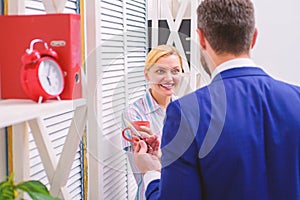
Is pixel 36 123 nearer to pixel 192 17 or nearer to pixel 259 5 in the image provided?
pixel 192 17

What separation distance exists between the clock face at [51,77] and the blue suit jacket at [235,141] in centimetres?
29

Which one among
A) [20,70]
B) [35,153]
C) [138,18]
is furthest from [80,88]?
[138,18]

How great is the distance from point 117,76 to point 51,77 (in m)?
0.94

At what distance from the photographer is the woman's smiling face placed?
55.1 inches

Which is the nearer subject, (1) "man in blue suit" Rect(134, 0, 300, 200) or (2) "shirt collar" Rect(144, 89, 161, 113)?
(1) "man in blue suit" Rect(134, 0, 300, 200)

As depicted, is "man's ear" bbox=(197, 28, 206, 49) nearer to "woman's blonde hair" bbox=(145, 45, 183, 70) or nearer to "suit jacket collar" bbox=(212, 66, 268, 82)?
"suit jacket collar" bbox=(212, 66, 268, 82)

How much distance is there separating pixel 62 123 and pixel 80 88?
0.42m

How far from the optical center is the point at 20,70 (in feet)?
3.30

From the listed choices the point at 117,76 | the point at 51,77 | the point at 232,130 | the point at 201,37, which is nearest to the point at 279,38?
the point at 117,76

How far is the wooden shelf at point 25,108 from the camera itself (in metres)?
0.77

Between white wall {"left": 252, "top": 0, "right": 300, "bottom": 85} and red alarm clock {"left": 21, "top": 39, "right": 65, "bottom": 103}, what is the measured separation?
207 cm

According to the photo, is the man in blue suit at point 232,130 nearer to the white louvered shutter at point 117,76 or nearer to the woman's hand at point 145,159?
the woman's hand at point 145,159

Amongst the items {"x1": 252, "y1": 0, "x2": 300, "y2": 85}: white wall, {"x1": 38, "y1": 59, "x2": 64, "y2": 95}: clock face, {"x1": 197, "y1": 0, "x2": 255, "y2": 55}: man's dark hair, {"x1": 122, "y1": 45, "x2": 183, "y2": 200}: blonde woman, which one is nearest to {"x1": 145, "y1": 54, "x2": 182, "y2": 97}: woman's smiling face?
{"x1": 122, "y1": 45, "x2": 183, "y2": 200}: blonde woman

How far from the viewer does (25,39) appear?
1.02 meters
